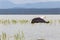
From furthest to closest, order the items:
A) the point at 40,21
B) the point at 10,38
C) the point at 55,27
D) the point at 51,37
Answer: the point at 40,21
the point at 55,27
the point at 51,37
the point at 10,38

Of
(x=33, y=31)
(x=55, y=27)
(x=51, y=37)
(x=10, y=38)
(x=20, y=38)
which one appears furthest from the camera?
(x=55, y=27)

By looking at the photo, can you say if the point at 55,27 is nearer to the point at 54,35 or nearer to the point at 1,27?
the point at 54,35

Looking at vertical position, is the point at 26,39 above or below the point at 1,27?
below

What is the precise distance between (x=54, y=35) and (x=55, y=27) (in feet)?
2.36

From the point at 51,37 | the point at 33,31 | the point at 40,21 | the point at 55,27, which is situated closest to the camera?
the point at 51,37

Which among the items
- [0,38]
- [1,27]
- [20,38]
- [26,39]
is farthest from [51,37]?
[1,27]

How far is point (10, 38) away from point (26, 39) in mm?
282

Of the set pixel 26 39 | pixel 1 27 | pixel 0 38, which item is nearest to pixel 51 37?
pixel 26 39

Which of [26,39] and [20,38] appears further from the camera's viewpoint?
[26,39]

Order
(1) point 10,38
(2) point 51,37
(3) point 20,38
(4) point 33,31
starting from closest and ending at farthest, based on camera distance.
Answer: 1. (3) point 20,38
2. (1) point 10,38
3. (2) point 51,37
4. (4) point 33,31

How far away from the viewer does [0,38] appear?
9.78 ft

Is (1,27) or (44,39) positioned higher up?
(1,27)

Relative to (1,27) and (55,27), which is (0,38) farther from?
(55,27)

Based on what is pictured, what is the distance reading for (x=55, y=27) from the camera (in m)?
4.38
